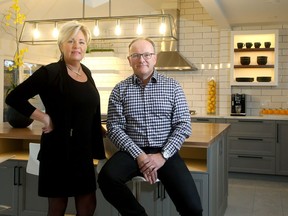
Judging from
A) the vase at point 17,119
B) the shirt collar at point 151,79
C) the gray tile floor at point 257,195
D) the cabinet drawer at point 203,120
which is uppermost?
the shirt collar at point 151,79

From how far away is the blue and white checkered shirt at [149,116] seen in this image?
2.37 meters

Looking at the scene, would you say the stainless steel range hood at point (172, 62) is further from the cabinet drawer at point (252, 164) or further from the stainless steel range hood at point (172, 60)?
the cabinet drawer at point (252, 164)

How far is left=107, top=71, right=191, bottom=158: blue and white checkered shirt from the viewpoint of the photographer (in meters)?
2.37

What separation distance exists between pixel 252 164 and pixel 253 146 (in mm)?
275

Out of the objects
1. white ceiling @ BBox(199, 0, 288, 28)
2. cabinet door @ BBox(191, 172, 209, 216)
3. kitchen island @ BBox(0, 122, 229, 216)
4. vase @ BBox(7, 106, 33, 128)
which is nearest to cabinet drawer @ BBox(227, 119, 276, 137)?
white ceiling @ BBox(199, 0, 288, 28)

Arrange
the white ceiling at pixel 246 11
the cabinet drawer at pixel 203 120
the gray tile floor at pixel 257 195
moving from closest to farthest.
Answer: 1. the gray tile floor at pixel 257 195
2. the white ceiling at pixel 246 11
3. the cabinet drawer at pixel 203 120

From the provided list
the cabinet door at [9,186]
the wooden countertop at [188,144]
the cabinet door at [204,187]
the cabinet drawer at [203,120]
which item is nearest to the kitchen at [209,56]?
the cabinet drawer at [203,120]

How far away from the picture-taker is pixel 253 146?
5695 mm

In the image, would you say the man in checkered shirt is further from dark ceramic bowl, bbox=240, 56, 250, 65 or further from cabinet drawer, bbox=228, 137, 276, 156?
dark ceramic bowl, bbox=240, 56, 250, 65

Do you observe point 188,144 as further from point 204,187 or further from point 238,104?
point 238,104

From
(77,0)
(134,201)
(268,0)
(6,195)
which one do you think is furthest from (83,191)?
(77,0)

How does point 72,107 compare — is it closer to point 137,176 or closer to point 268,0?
point 137,176

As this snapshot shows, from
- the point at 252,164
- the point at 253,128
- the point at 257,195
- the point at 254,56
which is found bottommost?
the point at 257,195

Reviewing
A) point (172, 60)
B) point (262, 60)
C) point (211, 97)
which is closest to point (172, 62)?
point (172, 60)
